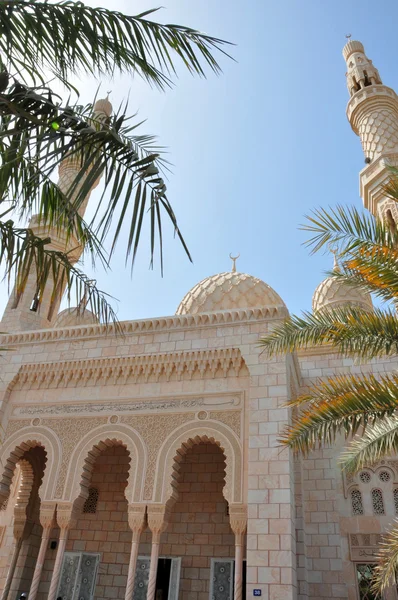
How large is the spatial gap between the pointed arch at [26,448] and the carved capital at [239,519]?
9.80ft

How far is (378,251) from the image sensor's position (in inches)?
181

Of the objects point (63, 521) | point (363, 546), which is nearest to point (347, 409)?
point (363, 546)

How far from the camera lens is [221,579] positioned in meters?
8.15

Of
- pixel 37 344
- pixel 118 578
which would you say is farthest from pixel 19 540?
pixel 37 344

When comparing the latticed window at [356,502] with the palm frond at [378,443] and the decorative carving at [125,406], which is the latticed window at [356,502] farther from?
the palm frond at [378,443]

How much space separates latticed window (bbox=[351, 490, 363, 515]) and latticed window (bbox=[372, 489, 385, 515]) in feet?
0.65

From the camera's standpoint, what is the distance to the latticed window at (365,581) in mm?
7156

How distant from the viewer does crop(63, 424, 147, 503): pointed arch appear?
743cm

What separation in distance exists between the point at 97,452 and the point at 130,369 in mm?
1446

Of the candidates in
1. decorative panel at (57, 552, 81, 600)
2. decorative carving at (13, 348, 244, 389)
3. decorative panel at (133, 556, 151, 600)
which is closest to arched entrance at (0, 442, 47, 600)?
decorative panel at (57, 552, 81, 600)

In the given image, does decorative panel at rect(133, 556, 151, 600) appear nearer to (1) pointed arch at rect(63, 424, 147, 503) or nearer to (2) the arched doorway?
(2) the arched doorway

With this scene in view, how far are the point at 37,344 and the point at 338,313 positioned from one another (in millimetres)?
6209

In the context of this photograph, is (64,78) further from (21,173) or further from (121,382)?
(121,382)

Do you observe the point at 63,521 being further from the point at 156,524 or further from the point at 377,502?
the point at 377,502
